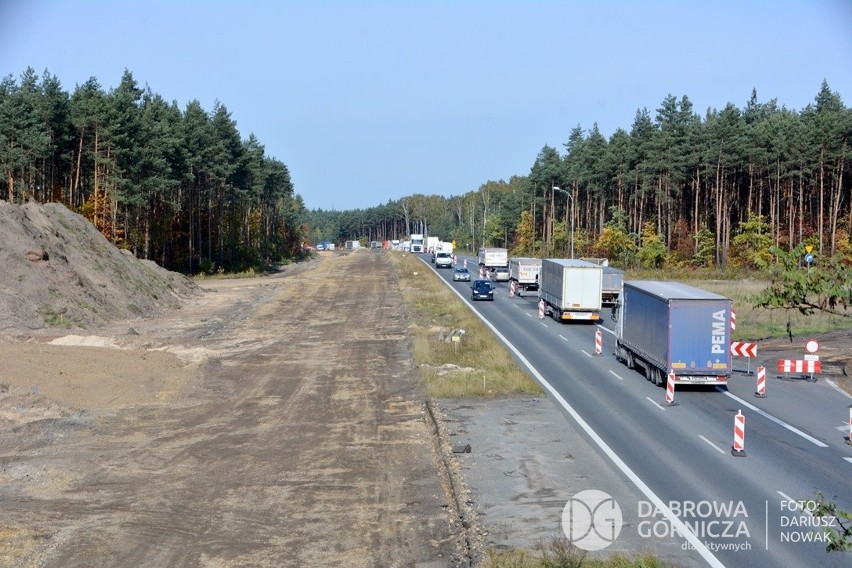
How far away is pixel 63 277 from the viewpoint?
46375 mm

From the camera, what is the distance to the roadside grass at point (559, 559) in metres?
11.9

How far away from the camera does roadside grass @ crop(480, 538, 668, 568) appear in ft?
38.9

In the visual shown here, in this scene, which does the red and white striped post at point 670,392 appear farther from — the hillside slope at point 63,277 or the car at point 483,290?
the car at point 483,290

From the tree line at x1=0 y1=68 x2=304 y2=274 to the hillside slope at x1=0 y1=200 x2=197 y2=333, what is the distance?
14.1 metres

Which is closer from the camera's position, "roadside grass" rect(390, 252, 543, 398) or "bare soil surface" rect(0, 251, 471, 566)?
"bare soil surface" rect(0, 251, 471, 566)

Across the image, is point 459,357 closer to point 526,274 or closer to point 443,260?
point 526,274

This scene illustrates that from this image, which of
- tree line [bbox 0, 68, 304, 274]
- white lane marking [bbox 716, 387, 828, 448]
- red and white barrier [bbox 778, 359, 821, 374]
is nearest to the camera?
white lane marking [bbox 716, 387, 828, 448]

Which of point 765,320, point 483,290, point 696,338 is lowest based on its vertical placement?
point 765,320

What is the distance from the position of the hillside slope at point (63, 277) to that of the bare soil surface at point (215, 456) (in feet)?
9.15

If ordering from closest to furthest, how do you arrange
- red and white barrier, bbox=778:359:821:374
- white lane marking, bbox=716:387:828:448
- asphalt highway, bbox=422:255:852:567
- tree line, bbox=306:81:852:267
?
asphalt highway, bbox=422:255:852:567, white lane marking, bbox=716:387:828:448, red and white barrier, bbox=778:359:821:374, tree line, bbox=306:81:852:267

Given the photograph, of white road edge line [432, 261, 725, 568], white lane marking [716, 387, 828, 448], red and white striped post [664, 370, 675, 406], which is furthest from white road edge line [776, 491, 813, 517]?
red and white striped post [664, 370, 675, 406]

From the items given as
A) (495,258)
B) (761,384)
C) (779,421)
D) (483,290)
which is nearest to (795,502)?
(779,421)

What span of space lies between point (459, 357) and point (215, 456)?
15.2 meters

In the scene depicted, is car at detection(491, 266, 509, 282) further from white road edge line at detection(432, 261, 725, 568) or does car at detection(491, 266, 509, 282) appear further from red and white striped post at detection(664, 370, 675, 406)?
red and white striped post at detection(664, 370, 675, 406)
